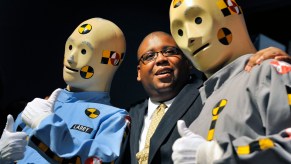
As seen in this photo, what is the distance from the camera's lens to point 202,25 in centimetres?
174

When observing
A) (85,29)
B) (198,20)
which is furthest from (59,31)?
(198,20)

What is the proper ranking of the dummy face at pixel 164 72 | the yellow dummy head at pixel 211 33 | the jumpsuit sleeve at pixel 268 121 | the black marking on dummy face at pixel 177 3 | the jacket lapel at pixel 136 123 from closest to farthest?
1. the jumpsuit sleeve at pixel 268 121
2. the yellow dummy head at pixel 211 33
3. the black marking on dummy face at pixel 177 3
4. the jacket lapel at pixel 136 123
5. the dummy face at pixel 164 72

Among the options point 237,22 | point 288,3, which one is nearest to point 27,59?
point 288,3

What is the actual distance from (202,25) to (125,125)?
596 mm

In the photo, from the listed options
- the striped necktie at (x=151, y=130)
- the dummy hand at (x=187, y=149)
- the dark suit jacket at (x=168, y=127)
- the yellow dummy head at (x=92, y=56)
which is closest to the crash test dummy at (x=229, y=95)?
the dummy hand at (x=187, y=149)

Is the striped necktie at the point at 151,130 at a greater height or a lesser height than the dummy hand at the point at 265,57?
lesser

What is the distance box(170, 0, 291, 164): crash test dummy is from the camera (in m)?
1.30

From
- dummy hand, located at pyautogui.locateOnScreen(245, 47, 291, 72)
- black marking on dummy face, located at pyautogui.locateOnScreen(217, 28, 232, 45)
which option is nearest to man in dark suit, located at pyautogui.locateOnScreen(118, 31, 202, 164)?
black marking on dummy face, located at pyautogui.locateOnScreen(217, 28, 232, 45)

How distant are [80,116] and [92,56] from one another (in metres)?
0.28

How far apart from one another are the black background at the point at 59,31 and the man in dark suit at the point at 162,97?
1.38m

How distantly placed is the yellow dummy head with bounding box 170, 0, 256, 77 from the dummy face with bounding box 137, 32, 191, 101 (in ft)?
1.43

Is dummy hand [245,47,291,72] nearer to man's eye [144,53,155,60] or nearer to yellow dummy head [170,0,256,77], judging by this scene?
yellow dummy head [170,0,256,77]

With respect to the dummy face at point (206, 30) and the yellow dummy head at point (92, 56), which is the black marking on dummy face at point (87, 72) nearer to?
the yellow dummy head at point (92, 56)

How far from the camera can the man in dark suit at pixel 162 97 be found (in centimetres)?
196
